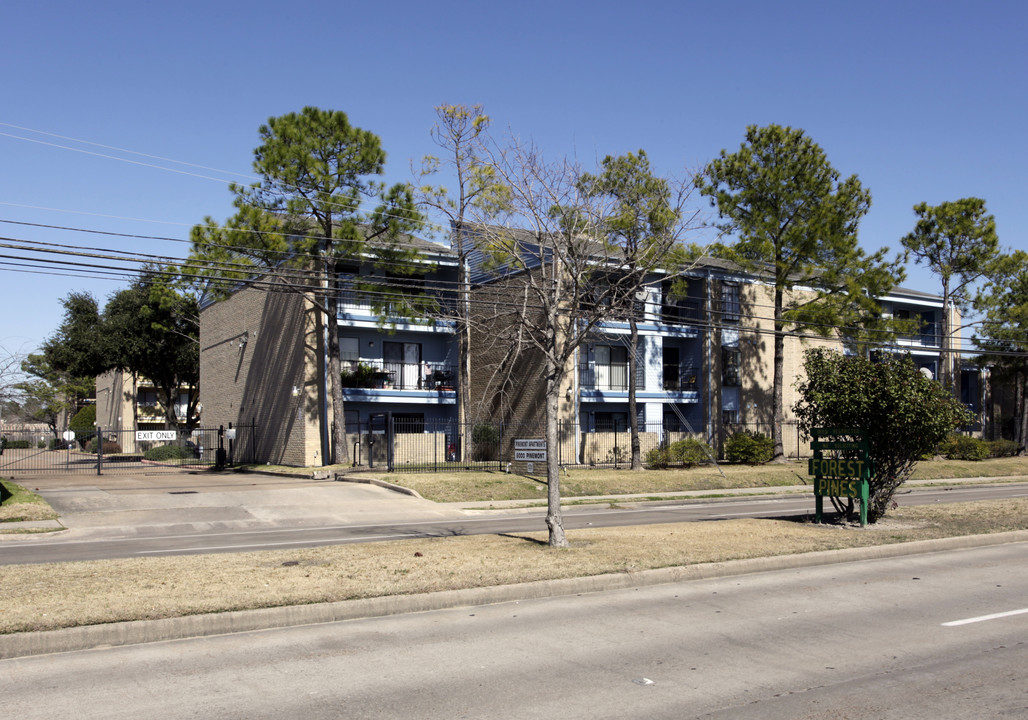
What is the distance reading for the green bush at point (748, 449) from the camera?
3688 cm

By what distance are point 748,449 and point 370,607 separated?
2984cm

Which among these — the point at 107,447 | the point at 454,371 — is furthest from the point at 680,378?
the point at 107,447

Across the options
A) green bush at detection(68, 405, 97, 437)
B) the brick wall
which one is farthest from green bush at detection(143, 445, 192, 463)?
green bush at detection(68, 405, 97, 437)

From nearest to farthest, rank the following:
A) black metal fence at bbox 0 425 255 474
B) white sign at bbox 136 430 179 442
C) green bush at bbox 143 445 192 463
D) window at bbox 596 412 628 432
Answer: white sign at bbox 136 430 179 442 < black metal fence at bbox 0 425 255 474 < window at bbox 596 412 628 432 < green bush at bbox 143 445 192 463

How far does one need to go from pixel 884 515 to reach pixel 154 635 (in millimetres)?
14278

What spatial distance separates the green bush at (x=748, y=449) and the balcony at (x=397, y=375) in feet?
41.2

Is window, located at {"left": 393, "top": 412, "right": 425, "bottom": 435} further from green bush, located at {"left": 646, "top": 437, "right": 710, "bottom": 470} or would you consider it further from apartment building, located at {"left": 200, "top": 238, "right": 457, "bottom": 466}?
green bush, located at {"left": 646, "top": 437, "right": 710, "bottom": 470}

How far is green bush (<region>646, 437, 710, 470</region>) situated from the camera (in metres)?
34.8

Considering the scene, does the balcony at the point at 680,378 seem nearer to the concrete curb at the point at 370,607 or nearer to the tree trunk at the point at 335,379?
the tree trunk at the point at 335,379

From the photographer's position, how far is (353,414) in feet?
125

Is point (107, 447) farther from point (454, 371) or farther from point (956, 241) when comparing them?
point (956, 241)

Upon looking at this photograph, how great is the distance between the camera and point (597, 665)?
737 centimetres

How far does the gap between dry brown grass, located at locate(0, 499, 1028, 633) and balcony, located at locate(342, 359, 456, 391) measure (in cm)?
2195

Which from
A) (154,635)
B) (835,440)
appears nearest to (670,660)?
(154,635)
